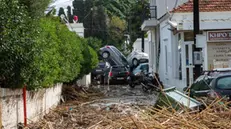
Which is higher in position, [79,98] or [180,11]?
[180,11]

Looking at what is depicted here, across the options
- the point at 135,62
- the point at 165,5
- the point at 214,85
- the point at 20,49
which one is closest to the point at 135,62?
the point at 135,62

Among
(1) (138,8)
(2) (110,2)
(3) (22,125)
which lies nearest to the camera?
(3) (22,125)

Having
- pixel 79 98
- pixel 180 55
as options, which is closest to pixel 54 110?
pixel 79 98

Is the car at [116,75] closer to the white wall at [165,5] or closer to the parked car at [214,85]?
the white wall at [165,5]

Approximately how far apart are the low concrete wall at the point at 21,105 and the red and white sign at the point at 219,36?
8677mm

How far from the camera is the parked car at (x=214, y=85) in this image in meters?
13.2

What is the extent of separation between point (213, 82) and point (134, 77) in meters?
20.4

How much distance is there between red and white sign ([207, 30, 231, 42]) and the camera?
2438 cm

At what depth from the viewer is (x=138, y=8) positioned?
6200 centimetres

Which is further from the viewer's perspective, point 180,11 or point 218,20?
point 180,11

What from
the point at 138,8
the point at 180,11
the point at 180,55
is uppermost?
the point at 138,8

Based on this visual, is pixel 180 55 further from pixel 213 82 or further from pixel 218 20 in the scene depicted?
pixel 213 82

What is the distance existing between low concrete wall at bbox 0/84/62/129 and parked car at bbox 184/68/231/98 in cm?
436

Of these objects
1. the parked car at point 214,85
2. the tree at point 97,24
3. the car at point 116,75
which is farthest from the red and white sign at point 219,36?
the tree at point 97,24
